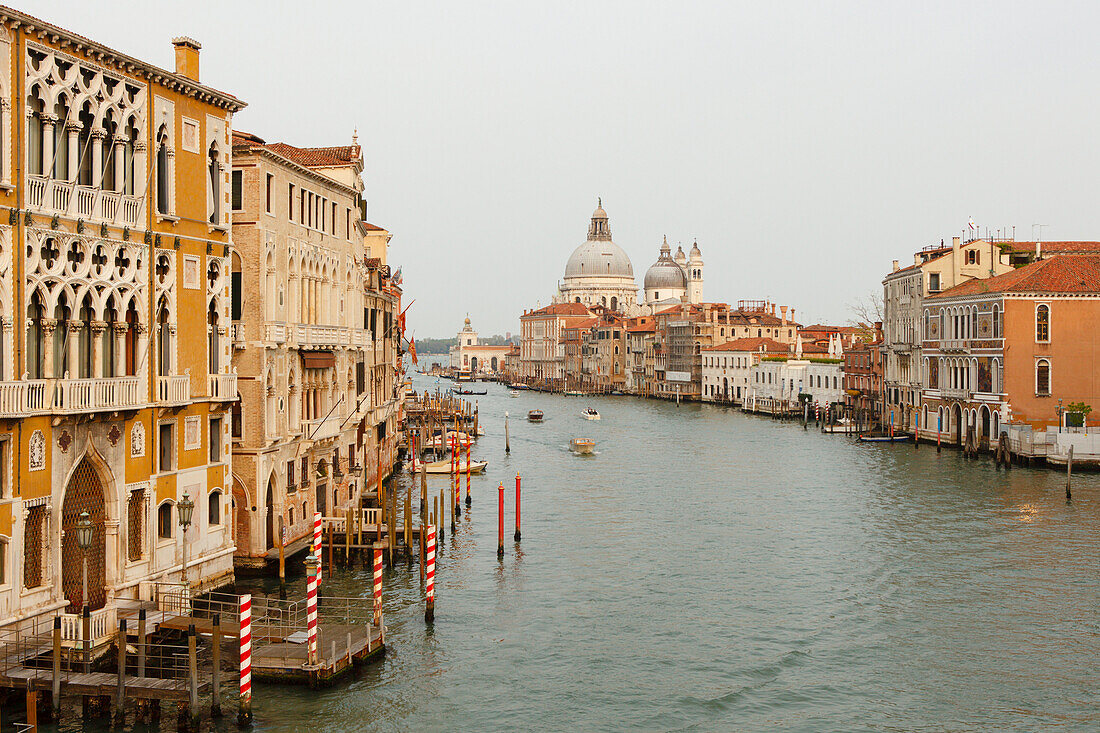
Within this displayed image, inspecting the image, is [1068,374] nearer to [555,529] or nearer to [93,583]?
[555,529]

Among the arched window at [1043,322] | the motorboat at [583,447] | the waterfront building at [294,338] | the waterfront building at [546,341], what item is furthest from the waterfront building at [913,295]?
the waterfront building at [546,341]

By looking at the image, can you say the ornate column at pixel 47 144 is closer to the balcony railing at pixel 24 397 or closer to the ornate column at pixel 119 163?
the ornate column at pixel 119 163

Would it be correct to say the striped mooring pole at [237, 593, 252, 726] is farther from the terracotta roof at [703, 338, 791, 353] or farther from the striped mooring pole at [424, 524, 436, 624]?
the terracotta roof at [703, 338, 791, 353]

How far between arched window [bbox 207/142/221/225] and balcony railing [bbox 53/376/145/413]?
3.19 meters

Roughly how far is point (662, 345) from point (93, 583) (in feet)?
275

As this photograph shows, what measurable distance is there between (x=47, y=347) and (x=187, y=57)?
539cm

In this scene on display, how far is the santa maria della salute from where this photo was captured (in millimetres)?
129500

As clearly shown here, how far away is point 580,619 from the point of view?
17453 mm

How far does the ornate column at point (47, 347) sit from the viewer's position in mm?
12594

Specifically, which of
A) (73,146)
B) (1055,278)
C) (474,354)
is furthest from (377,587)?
(474,354)

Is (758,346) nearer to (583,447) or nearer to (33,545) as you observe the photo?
(583,447)

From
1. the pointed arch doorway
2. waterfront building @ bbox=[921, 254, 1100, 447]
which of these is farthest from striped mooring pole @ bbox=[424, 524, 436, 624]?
waterfront building @ bbox=[921, 254, 1100, 447]

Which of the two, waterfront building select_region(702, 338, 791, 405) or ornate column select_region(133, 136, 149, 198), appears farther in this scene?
waterfront building select_region(702, 338, 791, 405)

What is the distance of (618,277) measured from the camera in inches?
5576
